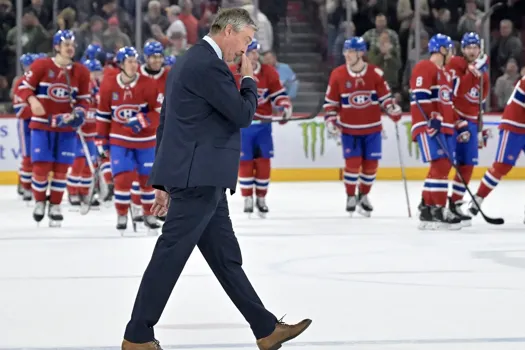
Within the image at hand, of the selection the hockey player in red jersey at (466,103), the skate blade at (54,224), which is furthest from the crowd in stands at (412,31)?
the skate blade at (54,224)

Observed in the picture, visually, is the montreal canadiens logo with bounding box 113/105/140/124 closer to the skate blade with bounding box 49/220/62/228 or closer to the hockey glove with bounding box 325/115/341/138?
the skate blade with bounding box 49/220/62/228

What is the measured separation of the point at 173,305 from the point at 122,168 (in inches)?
142

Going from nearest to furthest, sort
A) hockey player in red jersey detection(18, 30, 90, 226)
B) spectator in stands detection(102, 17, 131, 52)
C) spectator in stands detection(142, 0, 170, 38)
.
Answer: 1. hockey player in red jersey detection(18, 30, 90, 226)
2. spectator in stands detection(102, 17, 131, 52)
3. spectator in stands detection(142, 0, 170, 38)

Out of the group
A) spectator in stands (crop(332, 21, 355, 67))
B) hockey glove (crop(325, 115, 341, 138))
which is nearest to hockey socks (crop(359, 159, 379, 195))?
hockey glove (crop(325, 115, 341, 138))

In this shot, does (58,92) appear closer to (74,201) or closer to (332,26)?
(74,201)

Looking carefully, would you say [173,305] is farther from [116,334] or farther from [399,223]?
[399,223]

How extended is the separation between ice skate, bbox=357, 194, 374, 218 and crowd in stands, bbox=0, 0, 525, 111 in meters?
4.77

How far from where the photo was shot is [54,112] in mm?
9867

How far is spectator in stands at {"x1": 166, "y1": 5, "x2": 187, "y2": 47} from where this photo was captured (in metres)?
15.8

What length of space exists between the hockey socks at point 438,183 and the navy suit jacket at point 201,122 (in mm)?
5307

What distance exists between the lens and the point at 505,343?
463 centimetres

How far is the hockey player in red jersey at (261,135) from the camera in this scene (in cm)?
1094

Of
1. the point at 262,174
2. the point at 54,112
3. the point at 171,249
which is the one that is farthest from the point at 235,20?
the point at 262,174

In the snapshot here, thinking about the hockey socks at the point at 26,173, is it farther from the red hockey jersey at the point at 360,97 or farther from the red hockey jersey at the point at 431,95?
the red hockey jersey at the point at 431,95
